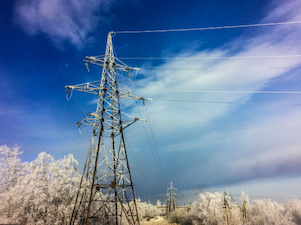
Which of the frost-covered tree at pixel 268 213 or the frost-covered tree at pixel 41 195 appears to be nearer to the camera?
the frost-covered tree at pixel 41 195

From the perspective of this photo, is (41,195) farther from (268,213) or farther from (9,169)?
(268,213)

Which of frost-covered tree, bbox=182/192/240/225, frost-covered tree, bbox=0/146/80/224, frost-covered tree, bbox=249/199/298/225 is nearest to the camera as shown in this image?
frost-covered tree, bbox=0/146/80/224

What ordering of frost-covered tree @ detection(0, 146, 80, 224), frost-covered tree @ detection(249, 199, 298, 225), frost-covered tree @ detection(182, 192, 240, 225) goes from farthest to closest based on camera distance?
1. frost-covered tree @ detection(182, 192, 240, 225)
2. frost-covered tree @ detection(249, 199, 298, 225)
3. frost-covered tree @ detection(0, 146, 80, 224)

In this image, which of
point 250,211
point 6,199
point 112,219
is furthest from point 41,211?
point 250,211

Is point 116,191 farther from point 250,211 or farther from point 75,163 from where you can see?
point 250,211

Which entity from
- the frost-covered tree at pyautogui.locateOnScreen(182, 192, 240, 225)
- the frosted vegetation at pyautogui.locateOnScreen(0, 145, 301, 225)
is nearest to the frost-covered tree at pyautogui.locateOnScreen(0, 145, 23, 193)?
the frosted vegetation at pyautogui.locateOnScreen(0, 145, 301, 225)

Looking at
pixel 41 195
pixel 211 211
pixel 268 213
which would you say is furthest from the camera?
pixel 211 211

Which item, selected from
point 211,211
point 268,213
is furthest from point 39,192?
point 268,213

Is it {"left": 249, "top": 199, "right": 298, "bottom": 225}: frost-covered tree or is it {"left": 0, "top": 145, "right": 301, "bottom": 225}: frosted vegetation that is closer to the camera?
{"left": 0, "top": 145, "right": 301, "bottom": 225}: frosted vegetation

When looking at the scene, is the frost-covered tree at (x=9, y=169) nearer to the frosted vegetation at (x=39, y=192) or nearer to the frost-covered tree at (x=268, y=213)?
the frosted vegetation at (x=39, y=192)

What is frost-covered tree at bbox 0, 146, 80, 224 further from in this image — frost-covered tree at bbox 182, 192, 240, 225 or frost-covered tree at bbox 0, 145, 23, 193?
frost-covered tree at bbox 182, 192, 240, 225

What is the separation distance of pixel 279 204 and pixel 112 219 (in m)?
33.2

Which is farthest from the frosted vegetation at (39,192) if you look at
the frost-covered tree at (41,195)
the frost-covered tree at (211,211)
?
the frost-covered tree at (211,211)

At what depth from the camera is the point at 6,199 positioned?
818 inches
